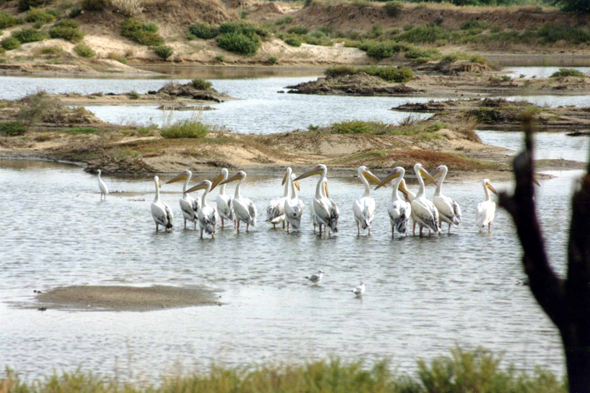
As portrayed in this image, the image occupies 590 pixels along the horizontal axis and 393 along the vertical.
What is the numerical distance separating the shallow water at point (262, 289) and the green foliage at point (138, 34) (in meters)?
46.3

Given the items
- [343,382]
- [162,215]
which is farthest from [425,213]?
[343,382]

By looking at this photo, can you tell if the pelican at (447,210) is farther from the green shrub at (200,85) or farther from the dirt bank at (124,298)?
the green shrub at (200,85)

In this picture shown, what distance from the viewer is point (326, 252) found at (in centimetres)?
1244

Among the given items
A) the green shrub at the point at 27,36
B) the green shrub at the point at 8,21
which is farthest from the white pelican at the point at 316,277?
the green shrub at the point at 8,21

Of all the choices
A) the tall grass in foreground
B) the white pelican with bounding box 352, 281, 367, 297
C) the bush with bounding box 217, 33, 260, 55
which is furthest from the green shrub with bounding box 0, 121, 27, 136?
the bush with bounding box 217, 33, 260, 55

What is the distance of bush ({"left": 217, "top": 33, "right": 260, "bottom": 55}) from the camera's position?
206ft

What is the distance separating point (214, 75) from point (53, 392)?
4861 cm

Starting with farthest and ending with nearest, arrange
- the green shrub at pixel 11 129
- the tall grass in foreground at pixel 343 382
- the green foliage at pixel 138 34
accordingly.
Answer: the green foliage at pixel 138 34 < the green shrub at pixel 11 129 < the tall grass in foreground at pixel 343 382

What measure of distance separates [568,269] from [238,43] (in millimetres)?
59406

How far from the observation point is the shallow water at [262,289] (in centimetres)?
788

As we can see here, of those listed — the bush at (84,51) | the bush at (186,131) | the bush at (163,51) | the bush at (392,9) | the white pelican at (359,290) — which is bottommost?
the white pelican at (359,290)

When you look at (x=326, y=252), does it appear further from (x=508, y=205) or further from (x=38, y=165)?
(x=38, y=165)

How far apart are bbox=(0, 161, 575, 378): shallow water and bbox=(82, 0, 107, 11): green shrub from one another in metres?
48.9

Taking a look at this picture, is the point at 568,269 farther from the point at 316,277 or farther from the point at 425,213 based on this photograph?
the point at 425,213
